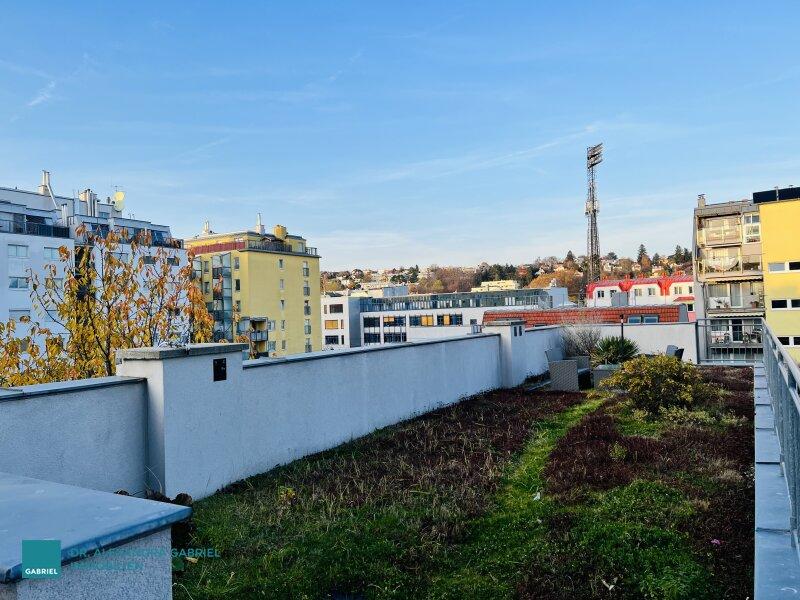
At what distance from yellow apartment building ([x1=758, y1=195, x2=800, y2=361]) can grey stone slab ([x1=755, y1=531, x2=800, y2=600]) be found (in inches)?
1752

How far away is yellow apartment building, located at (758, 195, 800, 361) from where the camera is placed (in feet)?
135

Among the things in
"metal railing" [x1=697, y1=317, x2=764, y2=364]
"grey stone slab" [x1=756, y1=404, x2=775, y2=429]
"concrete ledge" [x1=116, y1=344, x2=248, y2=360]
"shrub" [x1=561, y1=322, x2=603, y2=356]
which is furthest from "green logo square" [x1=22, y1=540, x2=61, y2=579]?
"metal railing" [x1=697, y1=317, x2=764, y2=364]

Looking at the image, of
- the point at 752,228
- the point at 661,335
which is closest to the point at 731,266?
the point at 752,228

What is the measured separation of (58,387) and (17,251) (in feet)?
147

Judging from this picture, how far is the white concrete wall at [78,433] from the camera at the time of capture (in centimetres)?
462

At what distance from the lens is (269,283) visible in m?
66.7

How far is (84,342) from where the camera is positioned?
9.23 meters

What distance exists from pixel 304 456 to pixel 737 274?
1813 inches

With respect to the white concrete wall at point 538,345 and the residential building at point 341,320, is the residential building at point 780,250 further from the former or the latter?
the residential building at point 341,320

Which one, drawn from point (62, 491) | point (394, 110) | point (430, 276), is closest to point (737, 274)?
point (394, 110)

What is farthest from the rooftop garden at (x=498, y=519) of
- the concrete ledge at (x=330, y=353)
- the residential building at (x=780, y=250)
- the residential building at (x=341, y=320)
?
the residential building at (x=341, y=320)

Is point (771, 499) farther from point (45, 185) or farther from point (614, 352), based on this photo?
point (45, 185)

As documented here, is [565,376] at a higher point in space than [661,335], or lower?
lower

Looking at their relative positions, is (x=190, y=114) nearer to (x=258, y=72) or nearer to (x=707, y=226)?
(x=258, y=72)
